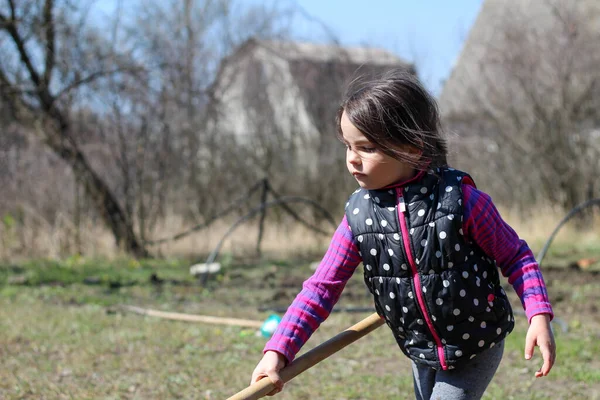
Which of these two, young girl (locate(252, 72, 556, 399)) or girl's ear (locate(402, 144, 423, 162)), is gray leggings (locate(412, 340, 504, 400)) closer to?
young girl (locate(252, 72, 556, 399))

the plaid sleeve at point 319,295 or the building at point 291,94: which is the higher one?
the building at point 291,94

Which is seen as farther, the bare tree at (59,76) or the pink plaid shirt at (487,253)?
the bare tree at (59,76)

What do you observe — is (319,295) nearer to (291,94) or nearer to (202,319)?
(202,319)

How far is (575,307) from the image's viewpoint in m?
6.11

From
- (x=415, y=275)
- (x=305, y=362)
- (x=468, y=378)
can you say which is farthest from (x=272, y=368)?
(x=468, y=378)

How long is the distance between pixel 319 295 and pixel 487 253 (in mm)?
533

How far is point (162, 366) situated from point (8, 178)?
7923 mm

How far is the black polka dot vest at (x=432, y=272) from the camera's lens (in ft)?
6.79

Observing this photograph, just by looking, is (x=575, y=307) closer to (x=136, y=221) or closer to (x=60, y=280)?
(x=60, y=280)

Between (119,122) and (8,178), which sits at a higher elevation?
(119,122)

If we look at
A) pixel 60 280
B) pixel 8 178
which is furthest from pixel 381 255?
pixel 8 178

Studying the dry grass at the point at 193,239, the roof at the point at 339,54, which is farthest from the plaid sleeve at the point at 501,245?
the roof at the point at 339,54

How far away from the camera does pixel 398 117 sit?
2127 mm

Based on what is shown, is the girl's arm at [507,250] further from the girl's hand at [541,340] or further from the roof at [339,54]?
the roof at [339,54]
